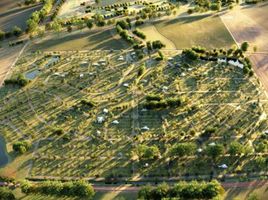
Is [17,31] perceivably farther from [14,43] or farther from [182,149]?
[182,149]

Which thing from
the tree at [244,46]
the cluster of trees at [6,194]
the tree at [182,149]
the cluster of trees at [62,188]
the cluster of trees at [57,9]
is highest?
the cluster of trees at [57,9]

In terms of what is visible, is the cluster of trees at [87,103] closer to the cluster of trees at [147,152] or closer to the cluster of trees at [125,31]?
the cluster of trees at [147,152]

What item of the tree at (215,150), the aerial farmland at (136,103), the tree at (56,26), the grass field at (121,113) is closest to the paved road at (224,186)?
the aerial farmland at (136,103)

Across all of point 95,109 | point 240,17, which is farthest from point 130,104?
point 240,17

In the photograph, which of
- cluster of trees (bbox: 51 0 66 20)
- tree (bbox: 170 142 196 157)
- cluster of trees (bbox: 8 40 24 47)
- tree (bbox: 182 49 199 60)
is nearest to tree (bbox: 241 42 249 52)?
tree (bbox: 182 49 199 60)

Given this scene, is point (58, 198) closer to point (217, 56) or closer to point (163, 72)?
point (163, 72)

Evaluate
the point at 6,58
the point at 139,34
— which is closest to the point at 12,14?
the point at 6,58
